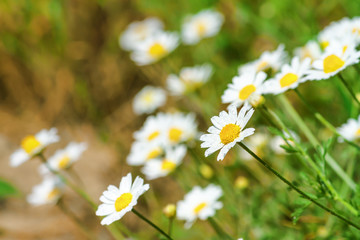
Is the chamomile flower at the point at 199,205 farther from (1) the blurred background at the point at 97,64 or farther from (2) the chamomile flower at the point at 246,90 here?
(1) the blurred background at the point at 97,64

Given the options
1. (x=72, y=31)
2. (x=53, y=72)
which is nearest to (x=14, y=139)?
(x=53, y=72)

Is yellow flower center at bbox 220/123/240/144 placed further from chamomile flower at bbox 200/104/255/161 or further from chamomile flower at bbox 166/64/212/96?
chamomile flower at bbox 166/64/212/96

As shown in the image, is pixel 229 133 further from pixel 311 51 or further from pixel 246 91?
pixel 311 51

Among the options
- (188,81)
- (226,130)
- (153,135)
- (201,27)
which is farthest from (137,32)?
(226,130)

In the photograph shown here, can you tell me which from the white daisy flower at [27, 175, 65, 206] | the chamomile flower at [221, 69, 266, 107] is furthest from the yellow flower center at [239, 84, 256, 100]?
the white daisy flower at [27, 175, 65, 206]

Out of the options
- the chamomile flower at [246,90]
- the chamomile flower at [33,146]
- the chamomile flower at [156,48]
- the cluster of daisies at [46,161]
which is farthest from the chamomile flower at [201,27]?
the chamomile flower at [246,90]

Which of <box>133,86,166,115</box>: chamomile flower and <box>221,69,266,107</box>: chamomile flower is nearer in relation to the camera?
<box>221,69,266,107</box>: chamomile flower
